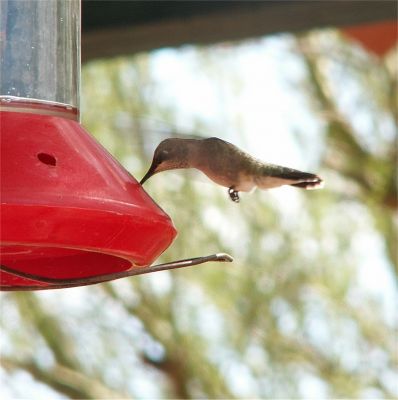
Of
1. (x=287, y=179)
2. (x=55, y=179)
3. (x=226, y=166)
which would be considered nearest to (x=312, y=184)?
(x=287, y=179)

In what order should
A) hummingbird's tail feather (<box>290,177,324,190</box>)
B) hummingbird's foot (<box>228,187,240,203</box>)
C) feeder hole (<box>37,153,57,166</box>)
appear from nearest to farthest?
feeder hole (<box>37,153,57,166</box>) → hummingbird's tail feather (<box>290,177,324,190</box>) → hummingbird's foot (<box>228,187,240,203</box>)

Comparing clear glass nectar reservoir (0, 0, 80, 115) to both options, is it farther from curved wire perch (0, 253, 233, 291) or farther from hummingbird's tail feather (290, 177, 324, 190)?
hummingbird's tail feather (290, 177, 324, 190)

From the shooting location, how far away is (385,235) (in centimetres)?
509

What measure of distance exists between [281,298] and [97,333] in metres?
0.88

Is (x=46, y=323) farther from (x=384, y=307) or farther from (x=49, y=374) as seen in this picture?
(x=384, y=307)

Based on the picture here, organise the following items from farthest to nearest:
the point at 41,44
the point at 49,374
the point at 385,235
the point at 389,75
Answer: the point at 389,75 → the point at 385,235 → the point at 49,374 → the point at 41,44

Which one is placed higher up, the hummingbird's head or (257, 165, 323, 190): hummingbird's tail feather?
the hummingbird's head

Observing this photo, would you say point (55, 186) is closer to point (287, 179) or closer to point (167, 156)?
point (167, 156)

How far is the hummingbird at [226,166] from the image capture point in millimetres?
2254

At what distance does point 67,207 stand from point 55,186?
57mm

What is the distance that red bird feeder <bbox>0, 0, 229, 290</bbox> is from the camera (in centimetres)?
159

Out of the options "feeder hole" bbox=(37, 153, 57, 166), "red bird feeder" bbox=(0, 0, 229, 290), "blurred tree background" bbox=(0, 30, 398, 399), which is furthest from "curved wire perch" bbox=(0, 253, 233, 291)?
"blurred tree background" bbox=(0, 30, 398, 399)

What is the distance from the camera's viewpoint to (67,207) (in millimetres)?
1592

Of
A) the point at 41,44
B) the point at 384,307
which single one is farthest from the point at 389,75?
the point at 41,44
